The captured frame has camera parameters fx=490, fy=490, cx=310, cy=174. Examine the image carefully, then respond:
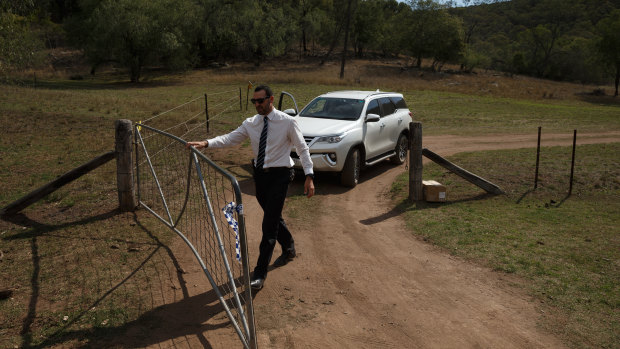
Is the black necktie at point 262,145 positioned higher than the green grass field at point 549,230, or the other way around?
the black necktie at point 262,145

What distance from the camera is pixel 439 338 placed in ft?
15.0

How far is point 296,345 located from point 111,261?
304 centimetres

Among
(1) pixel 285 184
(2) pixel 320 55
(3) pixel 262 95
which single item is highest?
(2) pixel 320 55

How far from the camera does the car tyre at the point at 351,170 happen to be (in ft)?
33.1

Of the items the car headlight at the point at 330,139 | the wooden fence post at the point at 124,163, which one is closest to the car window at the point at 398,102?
the car headlight at the point at 330,139

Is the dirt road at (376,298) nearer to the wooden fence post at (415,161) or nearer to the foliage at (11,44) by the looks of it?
the wooden fence post at (415,161)

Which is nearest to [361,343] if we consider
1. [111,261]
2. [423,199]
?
[111,261]

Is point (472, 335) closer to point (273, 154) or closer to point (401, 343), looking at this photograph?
point (401, 343)

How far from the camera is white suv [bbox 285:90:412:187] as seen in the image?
32.5 feet

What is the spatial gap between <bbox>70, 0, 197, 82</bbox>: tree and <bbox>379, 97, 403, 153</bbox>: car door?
35.1 metres

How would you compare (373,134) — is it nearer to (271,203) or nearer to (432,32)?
(271,203)

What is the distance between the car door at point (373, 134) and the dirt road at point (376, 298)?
3073 millimetres

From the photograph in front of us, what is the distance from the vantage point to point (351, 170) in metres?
10.1

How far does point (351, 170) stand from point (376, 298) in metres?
4.98
